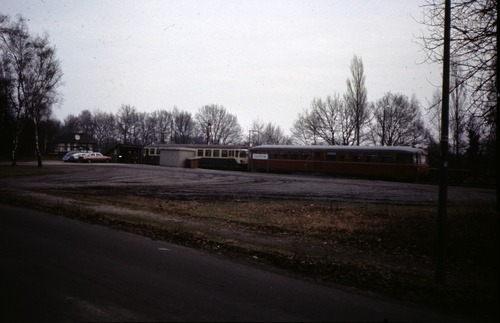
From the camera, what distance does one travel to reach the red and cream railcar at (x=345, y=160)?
3381 cm

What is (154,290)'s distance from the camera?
17.1 ft

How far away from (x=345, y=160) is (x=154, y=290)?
3410cm

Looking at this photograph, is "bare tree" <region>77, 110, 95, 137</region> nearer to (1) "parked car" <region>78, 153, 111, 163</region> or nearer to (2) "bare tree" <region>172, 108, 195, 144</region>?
(2) "bare tree" <region>172, 108, 195, 144</region>

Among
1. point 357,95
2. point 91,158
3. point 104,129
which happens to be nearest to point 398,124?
point 357,95

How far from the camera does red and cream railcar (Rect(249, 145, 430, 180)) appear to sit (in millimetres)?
33812

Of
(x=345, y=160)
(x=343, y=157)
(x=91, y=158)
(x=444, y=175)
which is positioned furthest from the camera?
(x=91, y=158)

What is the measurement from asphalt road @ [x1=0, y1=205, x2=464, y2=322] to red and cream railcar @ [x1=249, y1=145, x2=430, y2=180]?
30802 mm

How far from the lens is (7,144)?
65.4 m

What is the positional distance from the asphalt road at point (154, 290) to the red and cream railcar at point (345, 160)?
30.8m

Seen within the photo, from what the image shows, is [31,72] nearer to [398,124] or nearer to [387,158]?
[387,158]

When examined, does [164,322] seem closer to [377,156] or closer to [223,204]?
[223,204]

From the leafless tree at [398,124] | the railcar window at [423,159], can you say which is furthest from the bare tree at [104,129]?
the railcar window at [423,159]

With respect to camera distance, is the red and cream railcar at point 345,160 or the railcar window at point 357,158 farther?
the railcar window at point 357,158

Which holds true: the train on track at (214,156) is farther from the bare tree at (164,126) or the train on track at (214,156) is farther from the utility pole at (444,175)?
the bare tree at (164,126)
